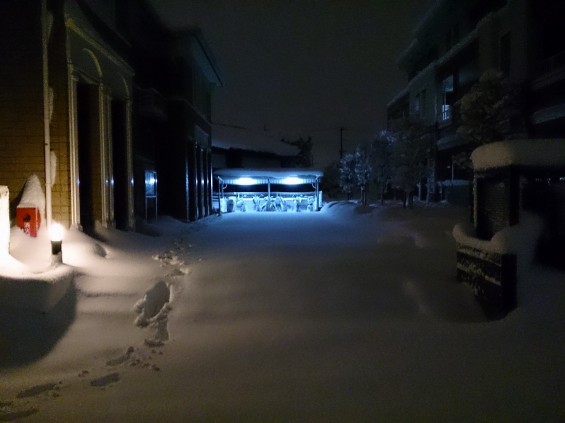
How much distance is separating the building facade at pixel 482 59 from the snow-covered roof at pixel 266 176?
815 centimetres

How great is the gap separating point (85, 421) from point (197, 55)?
2023 centimetres

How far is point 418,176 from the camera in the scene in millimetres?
22438

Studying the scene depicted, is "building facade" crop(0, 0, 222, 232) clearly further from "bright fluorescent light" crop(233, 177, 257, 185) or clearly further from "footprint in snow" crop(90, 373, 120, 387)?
"bright fluorescent light" crop(233, 177, 257, 185)

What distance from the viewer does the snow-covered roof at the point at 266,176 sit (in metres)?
33.8

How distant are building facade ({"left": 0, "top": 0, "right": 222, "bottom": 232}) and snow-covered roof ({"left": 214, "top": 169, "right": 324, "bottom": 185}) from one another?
14892mm

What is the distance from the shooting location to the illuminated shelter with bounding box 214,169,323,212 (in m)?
34.1

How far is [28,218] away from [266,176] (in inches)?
1032

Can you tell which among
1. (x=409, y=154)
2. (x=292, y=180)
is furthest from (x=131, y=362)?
(x=292, y=180)

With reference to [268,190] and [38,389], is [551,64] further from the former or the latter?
[268,190]

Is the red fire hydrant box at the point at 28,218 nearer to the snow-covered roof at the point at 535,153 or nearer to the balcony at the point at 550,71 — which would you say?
the snow-covered roof at the point at 535,153

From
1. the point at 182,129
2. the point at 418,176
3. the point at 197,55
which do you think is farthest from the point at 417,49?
the point at 182,129

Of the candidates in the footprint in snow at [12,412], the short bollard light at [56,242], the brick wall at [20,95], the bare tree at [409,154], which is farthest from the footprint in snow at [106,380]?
the bare tree at [409,154]

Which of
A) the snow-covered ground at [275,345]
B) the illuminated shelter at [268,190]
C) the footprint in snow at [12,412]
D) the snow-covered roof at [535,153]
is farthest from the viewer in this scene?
the illuminated shelter at [268,190]

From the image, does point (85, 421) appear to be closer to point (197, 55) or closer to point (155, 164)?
point (155, 164)
